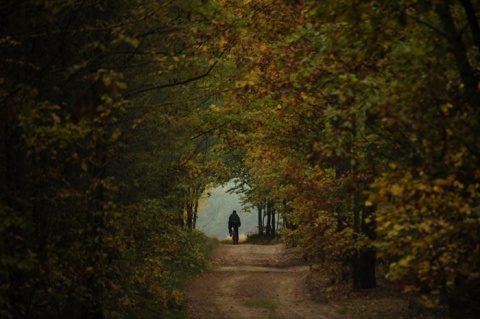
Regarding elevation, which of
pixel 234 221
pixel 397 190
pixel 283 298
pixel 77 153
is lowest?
pixel 283 298

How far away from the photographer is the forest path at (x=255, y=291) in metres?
16.1

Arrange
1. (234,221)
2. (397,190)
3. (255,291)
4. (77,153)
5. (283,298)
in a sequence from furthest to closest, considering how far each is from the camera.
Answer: (234,221)
(255,291)
(283,298)
(77,153)
(397,190)

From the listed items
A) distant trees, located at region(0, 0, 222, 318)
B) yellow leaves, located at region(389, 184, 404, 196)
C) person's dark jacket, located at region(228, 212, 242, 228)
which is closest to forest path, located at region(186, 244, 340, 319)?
distant trees, located at region(0, 0, 222, 318)

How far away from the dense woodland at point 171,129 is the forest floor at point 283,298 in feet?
5.44

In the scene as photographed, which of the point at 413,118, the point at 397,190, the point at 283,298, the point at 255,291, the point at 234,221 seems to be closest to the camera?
the point at 397,190

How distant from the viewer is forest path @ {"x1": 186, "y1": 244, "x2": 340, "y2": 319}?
1609 centimetres

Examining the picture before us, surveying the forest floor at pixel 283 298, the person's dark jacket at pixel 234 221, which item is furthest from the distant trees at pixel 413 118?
the person's dark jacket at pixel 234 221

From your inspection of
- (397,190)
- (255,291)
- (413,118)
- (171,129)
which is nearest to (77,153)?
(171,129)

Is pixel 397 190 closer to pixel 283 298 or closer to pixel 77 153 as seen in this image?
pixel 77 153

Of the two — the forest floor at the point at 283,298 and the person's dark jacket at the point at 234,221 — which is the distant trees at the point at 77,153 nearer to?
the forest floor at the point at 283,298

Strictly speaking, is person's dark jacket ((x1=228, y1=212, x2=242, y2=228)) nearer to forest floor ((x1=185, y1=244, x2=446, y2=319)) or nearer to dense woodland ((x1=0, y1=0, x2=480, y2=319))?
forest floor ((x1=185, y1=244, x2=446, y2=319))

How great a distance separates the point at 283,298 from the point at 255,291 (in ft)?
5.18

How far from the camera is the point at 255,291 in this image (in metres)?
20.2

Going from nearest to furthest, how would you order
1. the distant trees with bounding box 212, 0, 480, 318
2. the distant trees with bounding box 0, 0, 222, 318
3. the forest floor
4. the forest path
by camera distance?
the distant trees with bounding box 212, 0, 480, 318 → the distant trees with bounding box 0, 0, 222, 318 → the forest floor → the forest path
